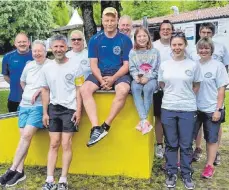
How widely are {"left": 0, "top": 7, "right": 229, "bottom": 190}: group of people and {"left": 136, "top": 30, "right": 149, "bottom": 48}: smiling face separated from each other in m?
0.01

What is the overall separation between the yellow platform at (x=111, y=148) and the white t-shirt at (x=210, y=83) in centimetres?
66

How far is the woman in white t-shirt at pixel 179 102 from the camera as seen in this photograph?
4320 mm

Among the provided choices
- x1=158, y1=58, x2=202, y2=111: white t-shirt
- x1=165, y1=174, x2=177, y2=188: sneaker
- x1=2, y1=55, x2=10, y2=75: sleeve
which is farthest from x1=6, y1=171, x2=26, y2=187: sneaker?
x1=158, y1=58, x2=202, y2=111: white t-shirt

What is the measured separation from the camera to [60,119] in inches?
178

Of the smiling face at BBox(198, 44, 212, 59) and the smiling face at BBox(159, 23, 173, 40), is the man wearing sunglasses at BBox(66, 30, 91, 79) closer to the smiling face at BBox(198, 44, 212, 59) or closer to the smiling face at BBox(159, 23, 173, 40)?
the smiling face at BBox(159, 23, 173, 40)

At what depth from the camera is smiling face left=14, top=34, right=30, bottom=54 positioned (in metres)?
5.10

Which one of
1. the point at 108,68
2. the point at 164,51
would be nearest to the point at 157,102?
the point at 164,51

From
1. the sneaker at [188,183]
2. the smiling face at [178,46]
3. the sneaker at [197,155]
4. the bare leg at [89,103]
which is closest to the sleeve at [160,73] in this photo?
the smiling face at [178,46]

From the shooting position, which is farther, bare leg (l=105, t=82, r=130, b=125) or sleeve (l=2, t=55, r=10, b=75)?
sleeve (l=2, t=55, r=10, b=75)

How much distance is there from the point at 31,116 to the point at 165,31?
195 centimetres

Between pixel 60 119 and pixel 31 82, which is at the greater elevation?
pixel 31 82

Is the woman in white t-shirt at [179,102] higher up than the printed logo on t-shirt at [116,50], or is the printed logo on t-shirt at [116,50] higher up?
the printed logo on t-shirt at [116,50]

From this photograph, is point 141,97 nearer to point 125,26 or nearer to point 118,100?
point 118,100

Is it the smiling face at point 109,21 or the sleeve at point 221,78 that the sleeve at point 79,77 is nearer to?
the smiling face at point 109,21
